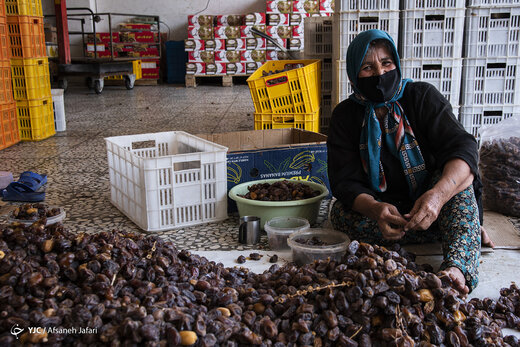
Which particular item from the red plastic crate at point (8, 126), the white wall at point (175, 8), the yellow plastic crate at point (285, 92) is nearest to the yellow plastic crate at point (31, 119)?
the red plastic crate at point (8, 126)

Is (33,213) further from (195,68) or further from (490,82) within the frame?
(195,68)

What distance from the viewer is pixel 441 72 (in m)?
3.58

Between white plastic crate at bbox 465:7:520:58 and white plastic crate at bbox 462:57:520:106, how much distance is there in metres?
0.06

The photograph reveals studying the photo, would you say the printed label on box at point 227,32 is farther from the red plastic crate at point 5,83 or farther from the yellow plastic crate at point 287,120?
the yellow plastic crate at point 287,120

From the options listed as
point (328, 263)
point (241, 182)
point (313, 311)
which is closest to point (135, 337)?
point (313, 311)

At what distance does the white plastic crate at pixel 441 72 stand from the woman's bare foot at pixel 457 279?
2.01m

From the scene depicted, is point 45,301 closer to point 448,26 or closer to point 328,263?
point 328,263

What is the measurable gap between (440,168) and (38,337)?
5.30 ft

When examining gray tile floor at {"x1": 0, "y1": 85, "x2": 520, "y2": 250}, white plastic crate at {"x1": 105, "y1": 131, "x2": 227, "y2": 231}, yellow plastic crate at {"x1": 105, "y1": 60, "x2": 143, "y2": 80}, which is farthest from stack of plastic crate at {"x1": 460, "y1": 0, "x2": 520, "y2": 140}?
yellow plastic crate at {"x1": 105, "y1": 60, "x2": 143, "y2": 80}

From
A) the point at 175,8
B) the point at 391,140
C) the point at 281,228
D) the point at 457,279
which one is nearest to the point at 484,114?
the point at 391,140

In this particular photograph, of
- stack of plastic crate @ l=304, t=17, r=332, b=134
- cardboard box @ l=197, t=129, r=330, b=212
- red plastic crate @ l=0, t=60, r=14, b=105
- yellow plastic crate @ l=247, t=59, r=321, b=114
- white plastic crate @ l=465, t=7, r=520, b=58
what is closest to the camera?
cardboard box @ l=197, t=129, r=330, b=212

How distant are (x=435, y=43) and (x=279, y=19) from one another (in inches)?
305

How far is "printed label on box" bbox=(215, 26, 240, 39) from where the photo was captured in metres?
10.6

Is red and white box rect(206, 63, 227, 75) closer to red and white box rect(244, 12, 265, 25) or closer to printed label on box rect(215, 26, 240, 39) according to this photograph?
printed label on box rect(215, 26, 240, 39)
